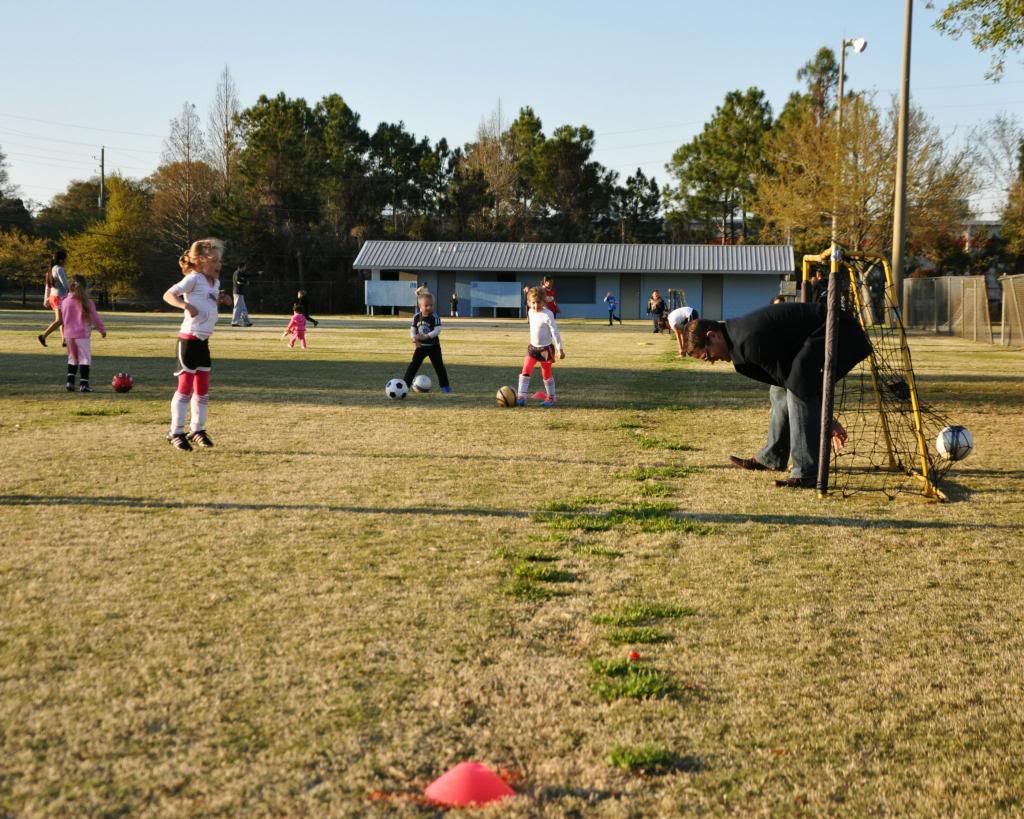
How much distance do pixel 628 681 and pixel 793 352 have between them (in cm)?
507

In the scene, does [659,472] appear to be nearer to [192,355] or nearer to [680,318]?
A: [680,318]

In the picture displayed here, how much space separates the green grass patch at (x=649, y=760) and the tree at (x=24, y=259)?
7465 centimetres

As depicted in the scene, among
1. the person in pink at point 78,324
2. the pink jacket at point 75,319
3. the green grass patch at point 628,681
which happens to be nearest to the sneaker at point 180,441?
the person in pink at point 78,324

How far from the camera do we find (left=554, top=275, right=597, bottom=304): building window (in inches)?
2746

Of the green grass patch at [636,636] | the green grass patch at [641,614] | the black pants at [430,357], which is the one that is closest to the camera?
the green grass patch at [636,636]

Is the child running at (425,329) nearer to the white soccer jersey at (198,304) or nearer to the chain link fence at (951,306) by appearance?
the white soccer jersey at (198,304)

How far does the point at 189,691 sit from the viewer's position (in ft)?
13.6

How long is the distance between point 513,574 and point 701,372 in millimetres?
16671

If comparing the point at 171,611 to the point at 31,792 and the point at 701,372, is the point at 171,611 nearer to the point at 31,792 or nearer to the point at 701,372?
the point at 31,792

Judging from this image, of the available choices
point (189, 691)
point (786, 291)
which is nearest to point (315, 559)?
point (189, 691)

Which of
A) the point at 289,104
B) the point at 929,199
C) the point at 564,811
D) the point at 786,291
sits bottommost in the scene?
the point at 564,811

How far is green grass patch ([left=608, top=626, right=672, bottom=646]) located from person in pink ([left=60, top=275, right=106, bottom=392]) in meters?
12.3

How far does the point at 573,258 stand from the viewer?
227 ft

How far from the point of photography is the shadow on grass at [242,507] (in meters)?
7.73
